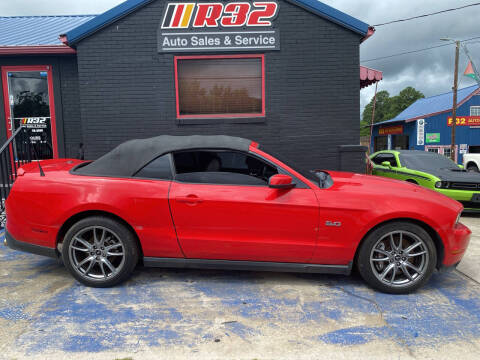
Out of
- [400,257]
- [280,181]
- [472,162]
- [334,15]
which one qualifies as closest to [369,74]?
[334,15]

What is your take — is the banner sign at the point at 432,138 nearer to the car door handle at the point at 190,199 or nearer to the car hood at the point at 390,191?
the car hood at the point at 390,191

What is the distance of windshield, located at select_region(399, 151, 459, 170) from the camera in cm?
833

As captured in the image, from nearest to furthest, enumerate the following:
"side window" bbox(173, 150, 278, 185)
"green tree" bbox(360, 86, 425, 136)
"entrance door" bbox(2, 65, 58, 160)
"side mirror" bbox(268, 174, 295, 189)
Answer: "side mirror" bbox(268, 174, 295, 189), "side window" bbox(173, 150, 278, 185), "entrance door" bbox(2, 65, 58, 160), "green tree" bbox(360, 86, 425, 136)

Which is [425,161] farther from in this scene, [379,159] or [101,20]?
[101,20]

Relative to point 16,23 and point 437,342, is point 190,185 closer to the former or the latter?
point 437,342

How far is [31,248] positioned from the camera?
3588 millimetres

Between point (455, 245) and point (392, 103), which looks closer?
point (455, 245)

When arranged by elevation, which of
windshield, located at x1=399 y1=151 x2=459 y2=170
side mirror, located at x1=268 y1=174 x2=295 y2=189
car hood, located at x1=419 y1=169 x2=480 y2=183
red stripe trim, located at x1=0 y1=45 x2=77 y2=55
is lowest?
car hood, located at x1=419 y1=169 x2=480 y2=183

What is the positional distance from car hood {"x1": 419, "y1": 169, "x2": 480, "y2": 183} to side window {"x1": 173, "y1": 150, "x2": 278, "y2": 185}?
5.61 meters

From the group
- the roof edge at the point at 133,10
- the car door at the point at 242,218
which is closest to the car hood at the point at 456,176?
the roof edge at the point at 133,10

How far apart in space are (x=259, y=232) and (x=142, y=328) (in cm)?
133

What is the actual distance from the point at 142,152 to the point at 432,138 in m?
31.2

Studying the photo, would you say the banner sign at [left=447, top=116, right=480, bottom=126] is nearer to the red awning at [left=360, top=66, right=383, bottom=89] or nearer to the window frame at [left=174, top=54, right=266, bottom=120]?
the red awning at [left=360, top=66, right=383, bottom=89]

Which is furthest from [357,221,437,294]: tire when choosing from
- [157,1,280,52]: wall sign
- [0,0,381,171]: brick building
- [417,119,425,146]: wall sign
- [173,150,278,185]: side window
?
[417,119,425,146]: wall sign
